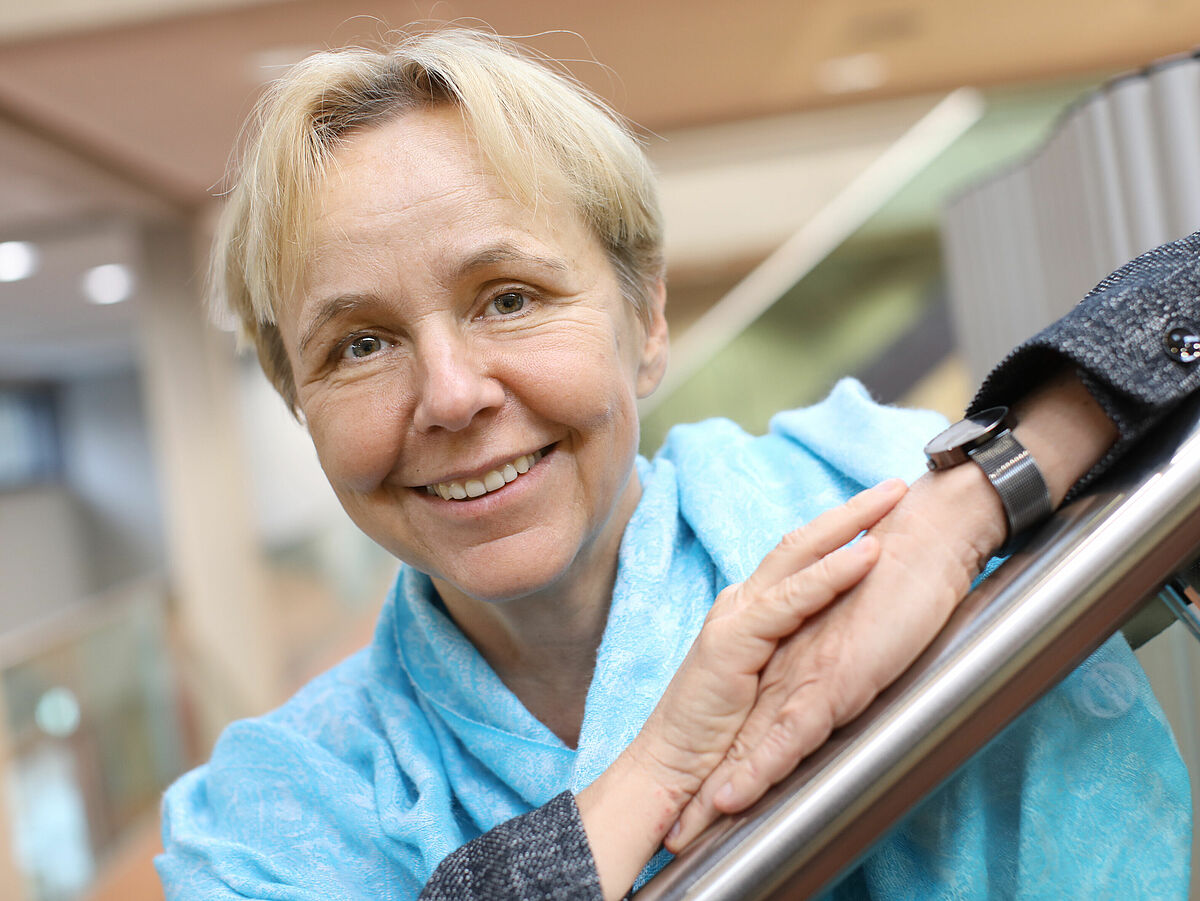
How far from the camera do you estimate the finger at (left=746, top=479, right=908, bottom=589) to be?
0.67 meters

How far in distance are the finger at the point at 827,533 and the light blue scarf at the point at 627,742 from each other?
0.19 m

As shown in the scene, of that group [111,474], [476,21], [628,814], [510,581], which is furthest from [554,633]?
[111,474]

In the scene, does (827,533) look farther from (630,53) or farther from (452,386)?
(630,53)

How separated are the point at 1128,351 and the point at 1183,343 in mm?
38

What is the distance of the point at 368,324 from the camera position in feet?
3.08

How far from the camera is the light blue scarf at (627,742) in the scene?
2.23 ft

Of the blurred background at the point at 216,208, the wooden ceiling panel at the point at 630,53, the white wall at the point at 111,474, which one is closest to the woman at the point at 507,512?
the blurred background at the point at 216,208

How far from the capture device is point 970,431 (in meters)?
0.65

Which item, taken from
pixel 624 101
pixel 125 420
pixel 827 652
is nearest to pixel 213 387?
pixel 624 101

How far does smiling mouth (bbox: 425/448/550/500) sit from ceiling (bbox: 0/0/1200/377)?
2.64 meters

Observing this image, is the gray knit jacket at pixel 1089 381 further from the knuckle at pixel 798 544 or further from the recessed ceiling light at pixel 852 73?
the recessed ceiling light at pixel 852 73

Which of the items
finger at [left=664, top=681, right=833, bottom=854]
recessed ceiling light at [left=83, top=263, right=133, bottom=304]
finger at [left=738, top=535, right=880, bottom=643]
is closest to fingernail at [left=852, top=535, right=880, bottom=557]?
finger at [left=738, top=535, right=880, bottom=643]

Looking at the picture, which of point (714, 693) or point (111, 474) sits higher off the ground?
point (111, 474)

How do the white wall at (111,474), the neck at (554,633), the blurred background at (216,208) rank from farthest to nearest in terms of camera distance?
1. the white wall at (111,474)
2. the blurred background at (216,208)
3. the neck at (554,633)
